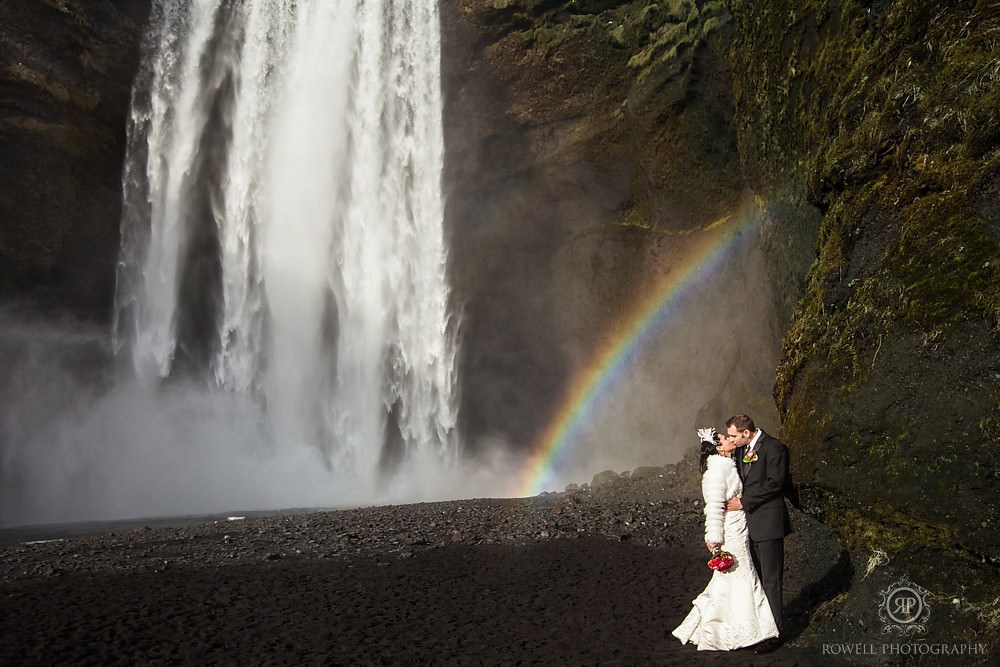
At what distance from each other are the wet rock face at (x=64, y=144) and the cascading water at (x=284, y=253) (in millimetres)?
780

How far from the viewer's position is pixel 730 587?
546 cm

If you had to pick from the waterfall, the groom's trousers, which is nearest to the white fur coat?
the groom's trousers

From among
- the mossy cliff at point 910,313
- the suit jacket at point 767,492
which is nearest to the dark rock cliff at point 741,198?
the mossy cliff at point 910,313

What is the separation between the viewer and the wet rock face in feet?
78.4

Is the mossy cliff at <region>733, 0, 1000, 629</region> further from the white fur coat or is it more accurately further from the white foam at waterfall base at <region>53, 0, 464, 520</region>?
the white foam at waterfall base at <region>53, 0, 464, 520</region>

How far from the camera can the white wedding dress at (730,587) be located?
5.34 meters

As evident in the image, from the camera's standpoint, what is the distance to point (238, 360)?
2703 centimetres

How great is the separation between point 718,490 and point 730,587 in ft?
2.58

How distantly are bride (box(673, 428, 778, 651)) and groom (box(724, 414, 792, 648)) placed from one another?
0.07 meters

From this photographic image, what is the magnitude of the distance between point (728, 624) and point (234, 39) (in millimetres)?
29868

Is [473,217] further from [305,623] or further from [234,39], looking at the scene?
[305,623]

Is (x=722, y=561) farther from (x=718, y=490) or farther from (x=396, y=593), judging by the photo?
(x=396, y=593)

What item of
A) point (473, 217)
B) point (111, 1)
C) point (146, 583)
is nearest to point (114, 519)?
point (146, 583)

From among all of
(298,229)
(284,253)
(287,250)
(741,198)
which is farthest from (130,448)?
(741,198)
